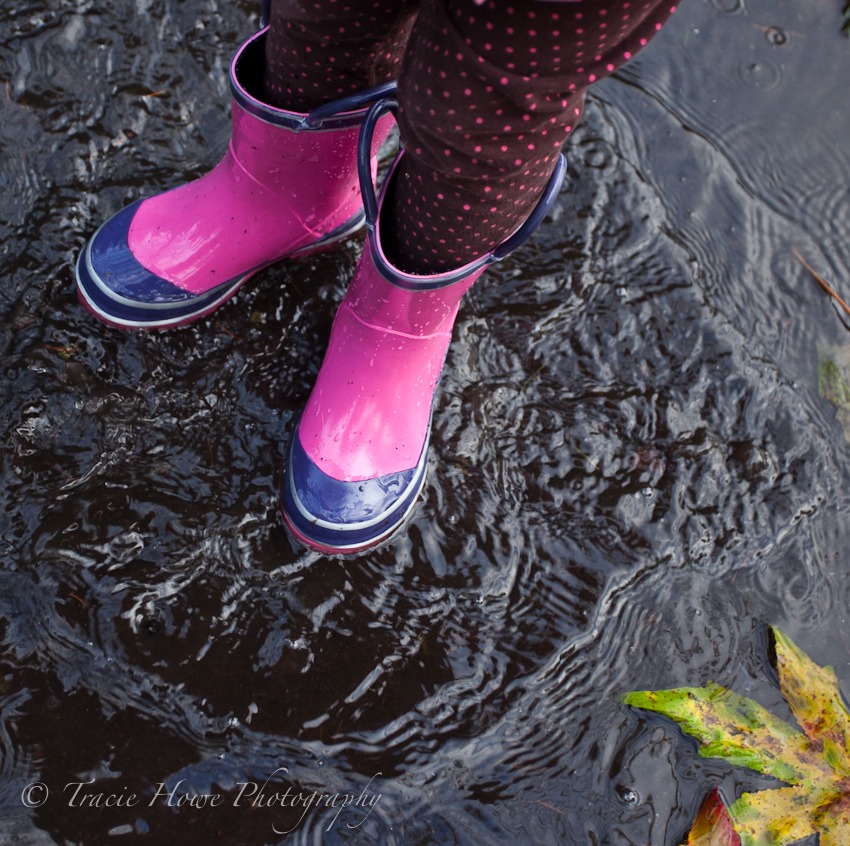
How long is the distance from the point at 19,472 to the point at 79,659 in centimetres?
38

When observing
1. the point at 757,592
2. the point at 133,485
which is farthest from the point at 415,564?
the point at 757,592

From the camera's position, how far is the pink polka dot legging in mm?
751

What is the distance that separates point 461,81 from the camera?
2.66ft

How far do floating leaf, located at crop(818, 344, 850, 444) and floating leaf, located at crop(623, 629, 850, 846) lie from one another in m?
0.59

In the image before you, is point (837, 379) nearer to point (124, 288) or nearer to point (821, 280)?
point (821, 280)

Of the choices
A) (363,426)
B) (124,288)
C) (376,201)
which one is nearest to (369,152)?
(376,201)

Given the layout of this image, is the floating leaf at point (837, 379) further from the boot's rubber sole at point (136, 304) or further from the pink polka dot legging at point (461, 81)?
the boot's rubber sole at point (136, 304)

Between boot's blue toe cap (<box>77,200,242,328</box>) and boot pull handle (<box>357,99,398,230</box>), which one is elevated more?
boot pull handle (<box>357,99,398,230</box>)

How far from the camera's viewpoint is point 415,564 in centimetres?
137

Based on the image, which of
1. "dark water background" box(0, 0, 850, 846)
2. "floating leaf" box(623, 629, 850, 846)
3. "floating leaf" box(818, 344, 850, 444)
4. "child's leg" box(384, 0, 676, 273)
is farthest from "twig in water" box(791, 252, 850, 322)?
"child's leg" box(384, 0, 676, 273)

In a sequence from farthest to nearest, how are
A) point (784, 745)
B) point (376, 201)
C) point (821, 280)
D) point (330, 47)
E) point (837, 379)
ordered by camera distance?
point (821, 280) < point (837, 379) < point (784, 745) < point (376, 201) < point (330, 47)

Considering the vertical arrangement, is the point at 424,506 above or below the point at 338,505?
below

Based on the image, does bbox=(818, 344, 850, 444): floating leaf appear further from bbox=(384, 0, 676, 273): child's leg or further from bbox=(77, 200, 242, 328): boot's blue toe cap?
bbox=(77, 200, 242, 328): boot's blue toe cap

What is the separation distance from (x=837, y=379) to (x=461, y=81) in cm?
134
